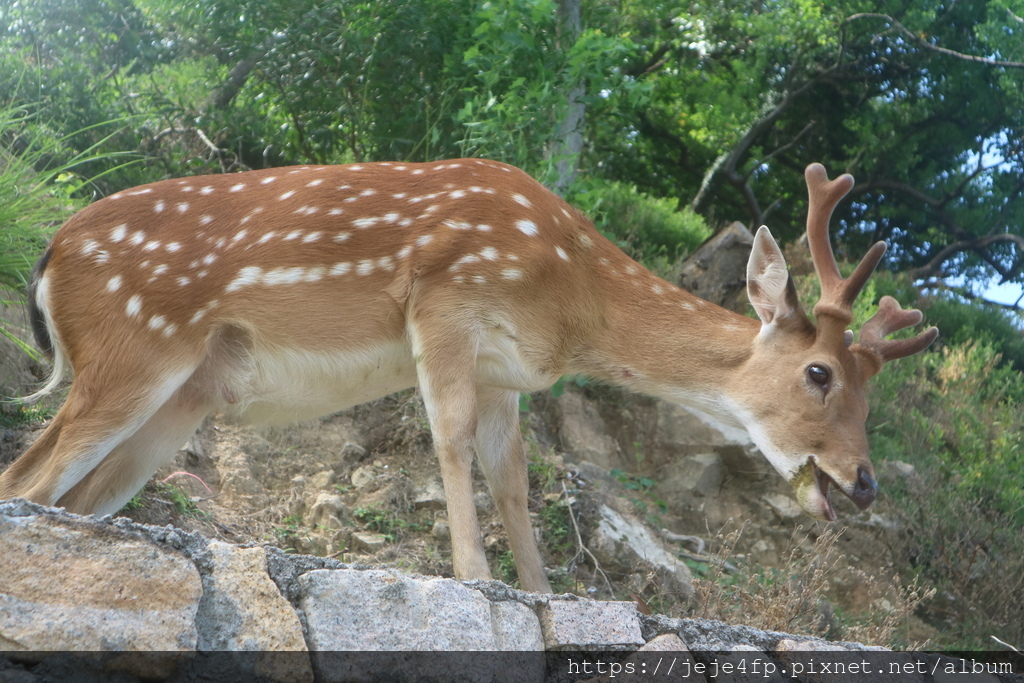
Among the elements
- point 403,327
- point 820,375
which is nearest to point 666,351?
point 820,375

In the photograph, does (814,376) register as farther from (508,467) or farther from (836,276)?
(508,467)

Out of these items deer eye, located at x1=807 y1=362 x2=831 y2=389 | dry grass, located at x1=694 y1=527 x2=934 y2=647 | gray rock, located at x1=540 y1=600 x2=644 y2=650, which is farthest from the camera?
dry grass, located at x1=694 y1=527 x2=934 y2=647

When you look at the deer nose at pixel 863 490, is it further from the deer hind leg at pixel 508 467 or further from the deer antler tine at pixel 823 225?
the deer hind leg at pixel 508 467

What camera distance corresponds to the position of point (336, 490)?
5.50m

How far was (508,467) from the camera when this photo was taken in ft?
14.9

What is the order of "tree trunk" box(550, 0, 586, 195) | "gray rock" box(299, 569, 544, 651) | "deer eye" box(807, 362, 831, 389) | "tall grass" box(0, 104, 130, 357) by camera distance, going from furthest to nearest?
"tree trunk" box(550, 0, 586, 195)
"tall grass" box(0, 104, 130, 357)
"deer eye" box(807, 362, 831, 389)
"gray rock" box(299, 569, 544, 651)

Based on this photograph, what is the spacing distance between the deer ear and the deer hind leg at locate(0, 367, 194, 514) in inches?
101

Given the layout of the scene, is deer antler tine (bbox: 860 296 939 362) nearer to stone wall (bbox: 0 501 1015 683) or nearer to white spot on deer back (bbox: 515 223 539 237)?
white spot on deer back (bbox: 515 223 539 237)

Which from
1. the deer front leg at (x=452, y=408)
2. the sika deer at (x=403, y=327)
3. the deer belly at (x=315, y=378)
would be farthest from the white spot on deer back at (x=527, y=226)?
the deer belly at (x=315, y=378)

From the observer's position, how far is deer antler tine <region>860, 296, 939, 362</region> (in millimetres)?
4504

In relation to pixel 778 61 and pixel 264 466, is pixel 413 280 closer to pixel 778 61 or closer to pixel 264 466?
pixel 264 466

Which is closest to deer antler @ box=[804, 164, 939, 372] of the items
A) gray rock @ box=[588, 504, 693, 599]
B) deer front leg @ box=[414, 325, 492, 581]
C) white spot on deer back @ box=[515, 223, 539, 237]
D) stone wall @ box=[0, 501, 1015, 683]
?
white spot on deer back @ box=[515, 223, 539, 237]

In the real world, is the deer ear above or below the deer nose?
above

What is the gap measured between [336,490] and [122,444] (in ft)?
5.00
